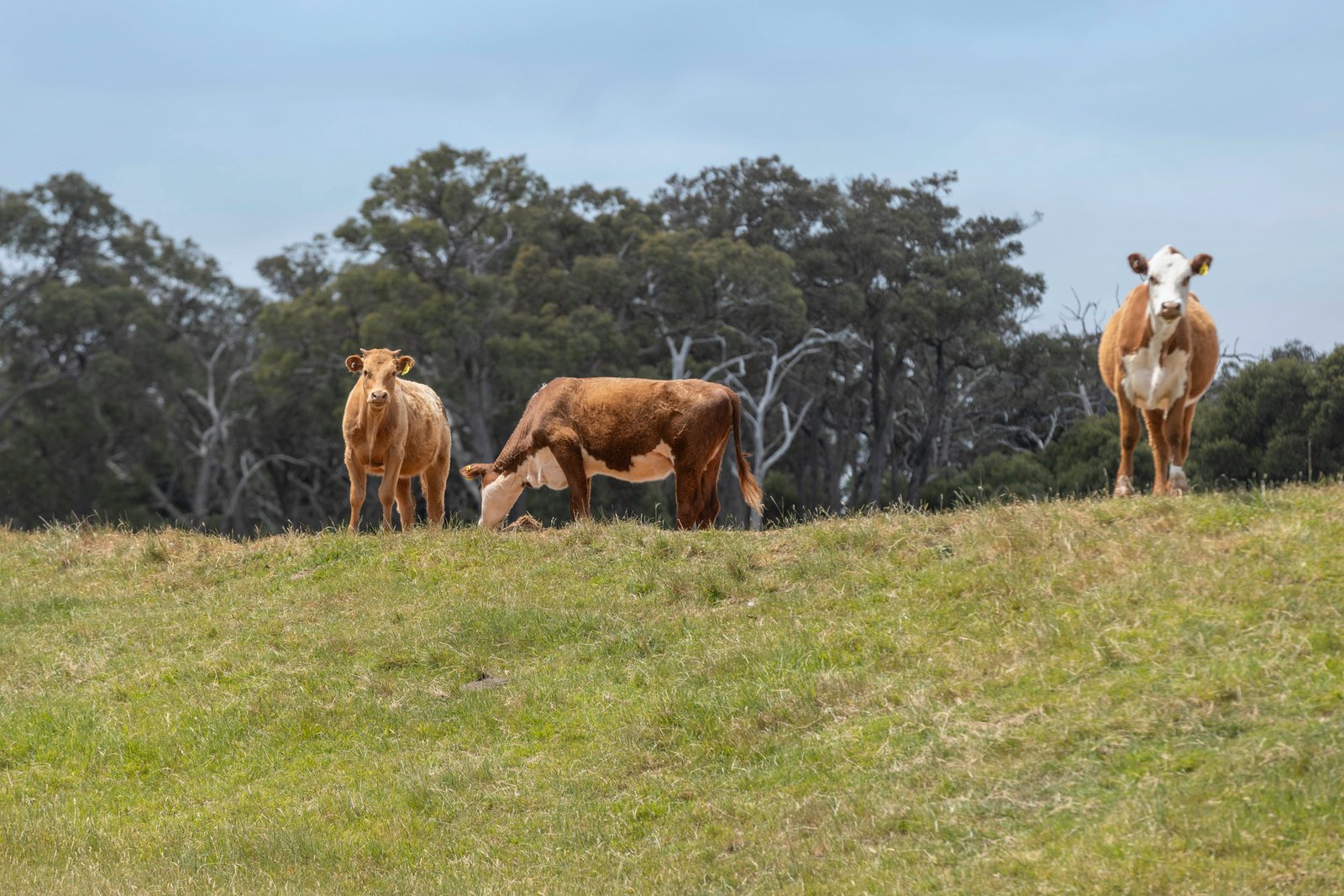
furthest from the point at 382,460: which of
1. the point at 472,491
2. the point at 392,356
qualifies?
the point at 472,491

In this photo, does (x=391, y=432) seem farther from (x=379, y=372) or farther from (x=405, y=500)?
(x=405, y=500)

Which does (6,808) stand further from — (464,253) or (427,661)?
(464,253)

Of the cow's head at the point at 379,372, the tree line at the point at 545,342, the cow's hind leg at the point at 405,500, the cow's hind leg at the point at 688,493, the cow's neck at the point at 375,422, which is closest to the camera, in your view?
the cow's head at the point at 379,372

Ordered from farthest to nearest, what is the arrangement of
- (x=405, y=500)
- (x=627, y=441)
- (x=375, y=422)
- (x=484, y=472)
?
(x=405, y=500) < (x=484, y=472) < (x=375, y=422) < (x=627, y=441)

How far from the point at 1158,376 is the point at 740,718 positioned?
19.0ft

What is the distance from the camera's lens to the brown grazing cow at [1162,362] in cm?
1305

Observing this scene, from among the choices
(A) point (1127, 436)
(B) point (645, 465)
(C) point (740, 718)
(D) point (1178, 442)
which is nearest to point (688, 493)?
(B) point (645, 465)

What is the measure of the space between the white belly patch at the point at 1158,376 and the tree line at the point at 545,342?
27.8 meters

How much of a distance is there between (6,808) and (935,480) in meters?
38.7

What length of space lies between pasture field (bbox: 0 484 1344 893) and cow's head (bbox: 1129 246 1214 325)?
1.90 meters

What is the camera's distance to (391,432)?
1731 cm

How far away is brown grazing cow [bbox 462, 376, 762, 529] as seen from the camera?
16.3 metres

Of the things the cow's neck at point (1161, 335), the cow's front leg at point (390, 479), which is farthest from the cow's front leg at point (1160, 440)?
the cow's front leg at point (390, 479)

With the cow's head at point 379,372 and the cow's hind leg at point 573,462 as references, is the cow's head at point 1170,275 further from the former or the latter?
the cow's head at point 379,372
